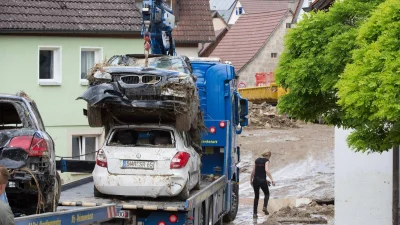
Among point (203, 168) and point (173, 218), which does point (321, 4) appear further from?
point (173, 218)

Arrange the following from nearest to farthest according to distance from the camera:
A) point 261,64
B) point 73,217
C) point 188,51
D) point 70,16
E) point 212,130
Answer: point 73,217 → point 212,130 → point 70,16 → point 188,51 → point 261,64

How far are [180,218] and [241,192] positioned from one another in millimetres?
13705

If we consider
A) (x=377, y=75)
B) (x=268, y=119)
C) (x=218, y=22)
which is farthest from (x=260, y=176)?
(x=218, y=22)

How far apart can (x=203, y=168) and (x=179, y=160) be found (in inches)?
175

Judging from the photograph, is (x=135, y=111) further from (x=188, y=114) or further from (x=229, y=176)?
(x=229, y=176)

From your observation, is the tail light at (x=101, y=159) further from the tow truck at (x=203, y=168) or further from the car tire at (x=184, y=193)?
the car tire at (x=184, y=193)

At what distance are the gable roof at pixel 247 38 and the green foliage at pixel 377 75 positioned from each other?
178ft

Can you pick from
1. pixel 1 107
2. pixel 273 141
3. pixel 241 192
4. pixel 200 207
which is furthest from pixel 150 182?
pixel 273 141

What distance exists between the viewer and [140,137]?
1571 centimetres

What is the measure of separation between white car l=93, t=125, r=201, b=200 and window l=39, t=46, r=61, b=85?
45.5 ft

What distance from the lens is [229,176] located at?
20.2 metres

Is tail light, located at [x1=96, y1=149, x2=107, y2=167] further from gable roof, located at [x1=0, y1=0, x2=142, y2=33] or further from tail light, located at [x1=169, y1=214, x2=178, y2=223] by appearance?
gable roof, located at [x1=0, y1=0, x2=142, y2=33]

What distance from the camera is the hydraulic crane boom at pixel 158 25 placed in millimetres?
21734

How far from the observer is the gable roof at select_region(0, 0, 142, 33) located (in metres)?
28.5
